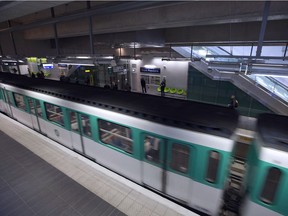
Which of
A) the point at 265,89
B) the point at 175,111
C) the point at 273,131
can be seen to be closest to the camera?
the point at 273,131

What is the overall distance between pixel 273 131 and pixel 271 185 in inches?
34.9

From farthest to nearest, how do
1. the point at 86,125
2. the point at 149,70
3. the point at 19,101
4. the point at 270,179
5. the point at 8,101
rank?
1. the point at 149,70
2. the point at 8,101
3. the point at 19,101
4. the point at 86,125
5. the point at 270,179

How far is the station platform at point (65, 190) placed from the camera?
129 inches

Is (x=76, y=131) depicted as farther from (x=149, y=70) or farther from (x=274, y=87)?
(x=274, y=87)

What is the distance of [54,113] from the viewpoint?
5.70 metres

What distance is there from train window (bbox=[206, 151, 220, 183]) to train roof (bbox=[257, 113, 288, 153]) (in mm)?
722

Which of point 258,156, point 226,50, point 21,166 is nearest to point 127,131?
point 258,156

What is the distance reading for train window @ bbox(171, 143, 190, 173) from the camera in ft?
10.3

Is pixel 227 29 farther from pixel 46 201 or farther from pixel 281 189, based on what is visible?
pixel 46 201

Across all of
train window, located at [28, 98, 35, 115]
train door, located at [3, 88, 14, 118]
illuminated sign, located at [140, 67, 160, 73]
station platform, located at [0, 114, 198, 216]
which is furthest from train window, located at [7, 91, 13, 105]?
illuminated sign, located at [140, 67, 160, 73]

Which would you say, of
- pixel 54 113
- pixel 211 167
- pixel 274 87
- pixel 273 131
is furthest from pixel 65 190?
pixel 274 87

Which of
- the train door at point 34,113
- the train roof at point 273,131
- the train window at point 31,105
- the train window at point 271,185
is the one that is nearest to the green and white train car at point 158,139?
the train roof at point 273,131

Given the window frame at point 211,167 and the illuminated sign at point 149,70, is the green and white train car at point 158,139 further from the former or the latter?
the illuminated sign at point 149,70

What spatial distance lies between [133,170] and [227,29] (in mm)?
9507
